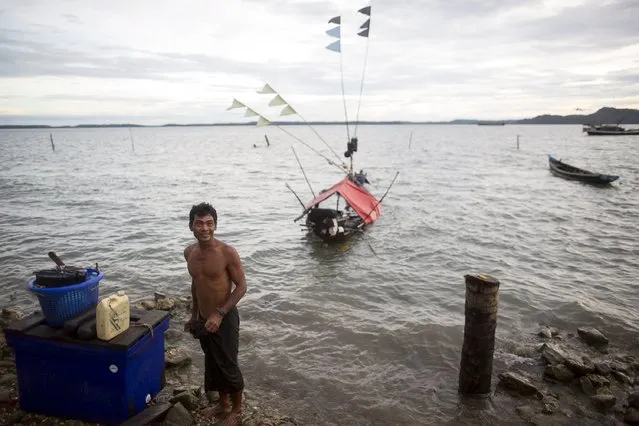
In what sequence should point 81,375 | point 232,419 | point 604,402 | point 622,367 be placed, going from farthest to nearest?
1. point 622,367
2. point 604,402
3. point 232,419
4. point 81,375

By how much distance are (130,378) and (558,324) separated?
8.08 metres

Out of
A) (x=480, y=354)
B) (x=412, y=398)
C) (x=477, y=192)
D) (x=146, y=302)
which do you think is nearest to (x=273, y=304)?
(x=146, y=302)

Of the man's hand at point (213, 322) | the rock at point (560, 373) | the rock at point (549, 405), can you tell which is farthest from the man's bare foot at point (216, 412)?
the rock at point (560, 373)

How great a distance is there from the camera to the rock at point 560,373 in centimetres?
620

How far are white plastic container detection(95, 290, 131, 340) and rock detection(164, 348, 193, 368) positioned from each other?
2404 mm

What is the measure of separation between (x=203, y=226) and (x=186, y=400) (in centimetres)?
236

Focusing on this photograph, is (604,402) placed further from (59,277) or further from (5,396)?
(5,396)

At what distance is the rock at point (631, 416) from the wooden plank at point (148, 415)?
5.75 m

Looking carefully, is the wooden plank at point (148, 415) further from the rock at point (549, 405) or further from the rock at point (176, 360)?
the rock at point (549, 405)

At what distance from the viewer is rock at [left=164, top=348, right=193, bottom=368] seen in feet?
20.3

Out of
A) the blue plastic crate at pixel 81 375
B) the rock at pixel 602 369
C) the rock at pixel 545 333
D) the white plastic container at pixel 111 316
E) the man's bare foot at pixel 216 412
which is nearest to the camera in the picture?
the white plastic container at pixel 111 316

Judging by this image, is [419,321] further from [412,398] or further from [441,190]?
[441,190]

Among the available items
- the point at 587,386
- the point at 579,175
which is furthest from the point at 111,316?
the point at 579,175

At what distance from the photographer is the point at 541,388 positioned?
609cm
